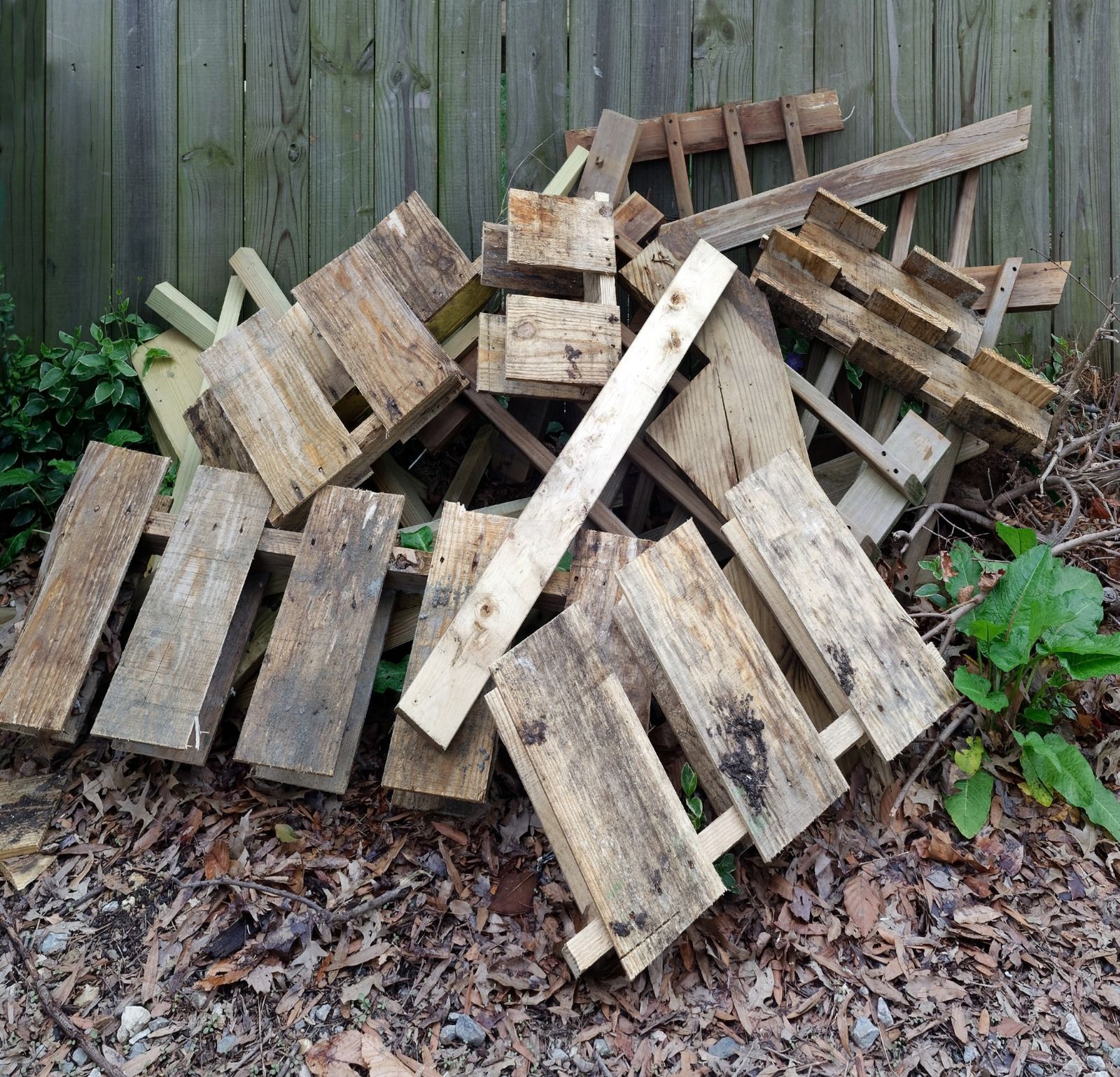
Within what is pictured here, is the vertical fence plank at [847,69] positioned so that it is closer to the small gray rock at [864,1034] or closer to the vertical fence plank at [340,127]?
the vertical fence plank at [340,127]

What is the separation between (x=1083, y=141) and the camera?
372 cm

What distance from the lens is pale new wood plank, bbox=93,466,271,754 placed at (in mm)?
2516

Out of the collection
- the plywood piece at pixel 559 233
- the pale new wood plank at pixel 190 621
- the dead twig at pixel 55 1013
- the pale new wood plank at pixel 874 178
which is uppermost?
the pale new wood plank at pixel 874 178

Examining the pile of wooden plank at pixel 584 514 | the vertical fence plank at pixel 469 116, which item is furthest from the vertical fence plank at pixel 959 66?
the vertical fence plank at pixel 469 116

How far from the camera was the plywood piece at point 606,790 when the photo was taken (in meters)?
2.07

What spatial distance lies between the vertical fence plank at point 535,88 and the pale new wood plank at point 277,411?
4.36 ft

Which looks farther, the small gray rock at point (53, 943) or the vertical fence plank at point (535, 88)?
the vertical fence plank at point (535, 88)

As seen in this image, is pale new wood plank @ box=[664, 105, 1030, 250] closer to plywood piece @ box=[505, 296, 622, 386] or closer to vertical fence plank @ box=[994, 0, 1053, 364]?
vertical fence plank @ box=[994, 0, 1053, 364]

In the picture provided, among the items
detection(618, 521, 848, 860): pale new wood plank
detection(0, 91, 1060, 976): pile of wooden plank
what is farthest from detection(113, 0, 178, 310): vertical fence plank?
detection(618, 521, 848, 860): pale new wood plank

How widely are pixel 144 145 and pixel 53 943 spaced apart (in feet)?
10.4

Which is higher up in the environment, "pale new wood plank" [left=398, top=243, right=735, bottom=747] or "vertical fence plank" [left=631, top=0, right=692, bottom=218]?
"vertical fence plank" [left=631, top=0, right=692, bottom=218]

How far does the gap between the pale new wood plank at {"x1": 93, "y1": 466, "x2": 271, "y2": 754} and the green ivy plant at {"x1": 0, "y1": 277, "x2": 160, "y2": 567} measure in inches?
36.9

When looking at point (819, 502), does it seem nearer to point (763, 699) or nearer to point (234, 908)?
point (763, 699)

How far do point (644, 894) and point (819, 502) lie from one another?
1278 millimetres
